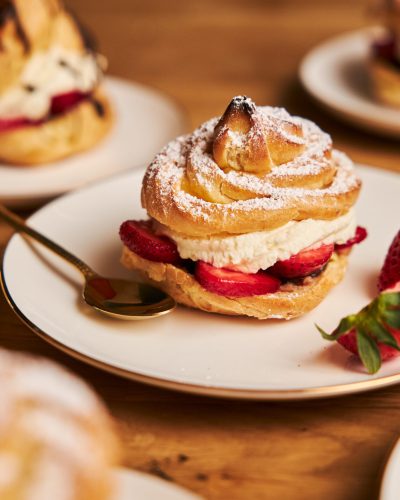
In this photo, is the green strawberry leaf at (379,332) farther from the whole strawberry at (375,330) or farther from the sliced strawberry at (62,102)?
the sliced strawberry at (62,102)

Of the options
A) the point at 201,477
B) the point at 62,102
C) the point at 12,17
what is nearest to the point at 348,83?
the point at 62,102

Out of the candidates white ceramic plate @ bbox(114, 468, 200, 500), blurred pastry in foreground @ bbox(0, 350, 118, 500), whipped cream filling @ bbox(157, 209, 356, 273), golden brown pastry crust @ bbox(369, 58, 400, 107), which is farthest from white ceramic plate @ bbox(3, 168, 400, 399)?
golden brown pastry crust @ bbox(369, 58, 400, 107)

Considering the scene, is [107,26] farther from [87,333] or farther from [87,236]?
[87,333]

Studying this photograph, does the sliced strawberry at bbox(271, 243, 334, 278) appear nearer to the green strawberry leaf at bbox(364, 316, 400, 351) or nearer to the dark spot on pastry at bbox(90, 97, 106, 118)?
the green strawberry leaf at bbox(364, 316, 400, 351)

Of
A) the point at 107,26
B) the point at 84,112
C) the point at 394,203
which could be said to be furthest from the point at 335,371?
the point at 107,26

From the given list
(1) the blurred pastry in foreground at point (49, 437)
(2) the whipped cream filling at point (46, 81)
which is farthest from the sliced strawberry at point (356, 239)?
(2) the whipped cream filling at point (46, 81)

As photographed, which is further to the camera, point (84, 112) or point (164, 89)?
point (164, 89)
